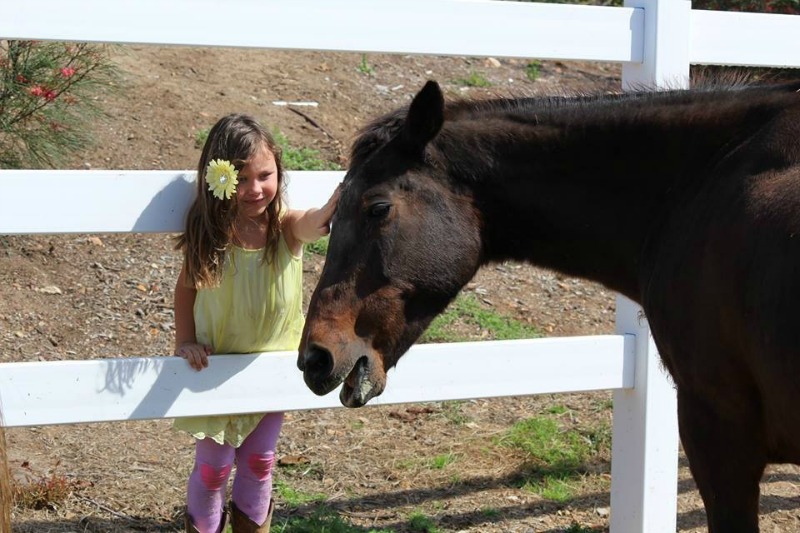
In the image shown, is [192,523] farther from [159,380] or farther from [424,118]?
[424,118]

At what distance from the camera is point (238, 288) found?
11.1ft

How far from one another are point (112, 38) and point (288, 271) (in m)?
0.96

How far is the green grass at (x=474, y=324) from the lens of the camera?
18.9 ft

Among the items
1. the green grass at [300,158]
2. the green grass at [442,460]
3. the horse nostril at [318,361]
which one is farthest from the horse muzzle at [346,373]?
the green grass at [300,158]

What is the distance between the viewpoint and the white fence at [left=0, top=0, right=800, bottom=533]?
323cm

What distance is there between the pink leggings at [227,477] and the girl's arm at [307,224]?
0.69m

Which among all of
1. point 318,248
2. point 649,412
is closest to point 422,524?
point 649,412

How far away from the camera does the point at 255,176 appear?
11.0 feet

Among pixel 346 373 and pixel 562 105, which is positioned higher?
pixel 562 105

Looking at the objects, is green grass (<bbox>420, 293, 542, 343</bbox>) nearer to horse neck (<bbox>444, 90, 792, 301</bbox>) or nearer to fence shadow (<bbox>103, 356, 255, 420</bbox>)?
fence shadow (<bbox>103, 356, 255, 420</bbox>)

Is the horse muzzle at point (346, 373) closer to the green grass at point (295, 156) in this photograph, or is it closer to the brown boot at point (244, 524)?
the brown boot at point (244, 524)

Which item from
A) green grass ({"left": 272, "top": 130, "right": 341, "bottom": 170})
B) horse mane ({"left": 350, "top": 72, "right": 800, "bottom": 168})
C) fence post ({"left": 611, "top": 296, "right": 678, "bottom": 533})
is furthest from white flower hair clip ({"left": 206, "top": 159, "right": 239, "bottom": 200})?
green grass ({"left": 272, "top": 130, "right": 341, "bottom": 170})

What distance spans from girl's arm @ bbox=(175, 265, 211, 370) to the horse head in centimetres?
68

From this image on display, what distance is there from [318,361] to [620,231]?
3.15 ft
